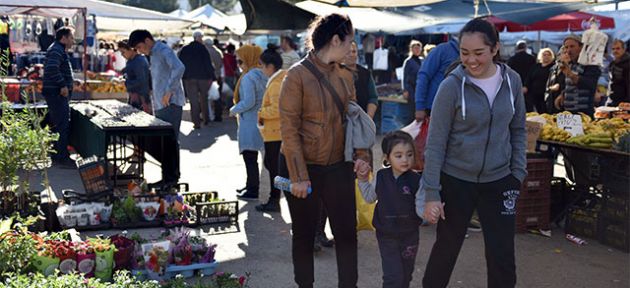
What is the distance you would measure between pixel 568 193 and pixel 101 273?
474 centimetres

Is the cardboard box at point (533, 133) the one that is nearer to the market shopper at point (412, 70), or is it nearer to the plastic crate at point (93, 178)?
the plastic crate at point (93, 178)

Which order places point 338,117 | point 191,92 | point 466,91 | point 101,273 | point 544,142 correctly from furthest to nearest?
point 191,92 → point 544,142 → point 101,273 → point 338,117 → point 466,91

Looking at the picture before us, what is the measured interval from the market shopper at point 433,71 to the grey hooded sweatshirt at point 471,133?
2929 millimetres

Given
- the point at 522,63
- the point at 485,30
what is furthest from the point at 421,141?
the point at 522,63

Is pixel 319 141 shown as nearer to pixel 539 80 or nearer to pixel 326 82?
pixel 326 82

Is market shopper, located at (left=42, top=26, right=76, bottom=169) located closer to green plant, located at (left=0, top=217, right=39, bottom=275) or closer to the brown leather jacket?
green plant, located at (left=0, top=217, right=39, bottom=275)

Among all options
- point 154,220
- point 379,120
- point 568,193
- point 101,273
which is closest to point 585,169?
point 568,193

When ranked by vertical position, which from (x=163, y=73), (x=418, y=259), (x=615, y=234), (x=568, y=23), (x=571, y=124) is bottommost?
(x=418, y=259)

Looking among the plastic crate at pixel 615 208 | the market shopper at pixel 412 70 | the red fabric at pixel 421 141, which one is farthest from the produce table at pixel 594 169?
the market shopper at pixel 412 70

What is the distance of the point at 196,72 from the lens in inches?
594

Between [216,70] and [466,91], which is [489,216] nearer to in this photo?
[466,91]

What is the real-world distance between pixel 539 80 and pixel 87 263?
30.1ft

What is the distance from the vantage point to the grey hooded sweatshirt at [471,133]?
409 centimetres

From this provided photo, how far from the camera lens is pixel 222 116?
17.8 meters
